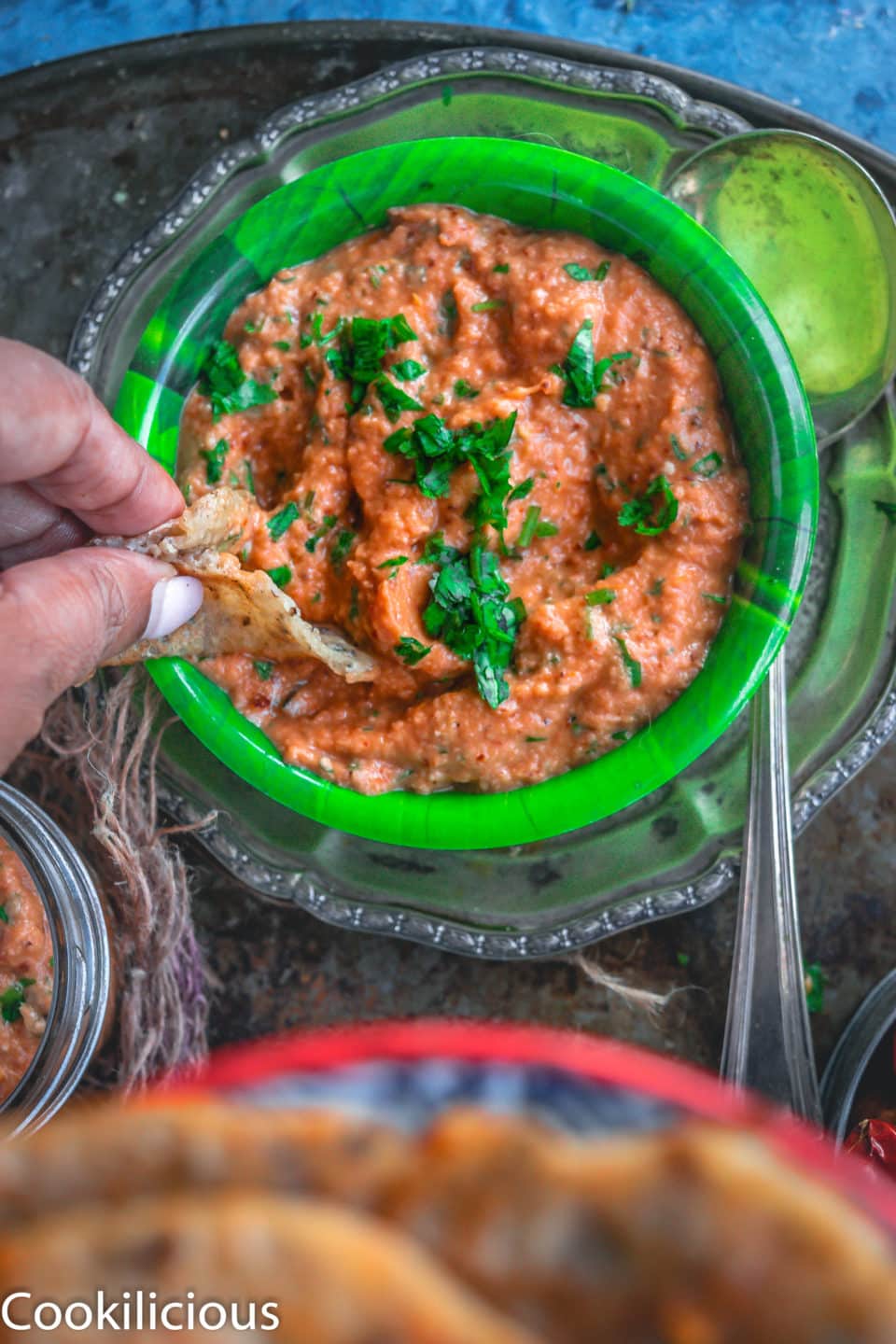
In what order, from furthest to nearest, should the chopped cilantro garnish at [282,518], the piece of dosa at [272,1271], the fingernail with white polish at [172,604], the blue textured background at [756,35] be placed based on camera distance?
the blue textured background at [756,35] → the chopped cilantro garnish at [282,518] → the fingernail with white polish at [172,604] → the piece of dosa at [272,1271]

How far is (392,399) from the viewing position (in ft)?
5.84

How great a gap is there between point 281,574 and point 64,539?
15.3 inches

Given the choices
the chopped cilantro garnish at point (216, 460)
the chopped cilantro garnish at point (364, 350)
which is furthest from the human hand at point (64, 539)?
the chopped cilantro garnish at point (364, 350)

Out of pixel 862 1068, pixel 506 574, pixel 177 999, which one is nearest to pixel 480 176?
pixel 506 574

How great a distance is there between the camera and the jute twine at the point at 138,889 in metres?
1.98

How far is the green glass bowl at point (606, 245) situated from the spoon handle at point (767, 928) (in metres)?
0.21

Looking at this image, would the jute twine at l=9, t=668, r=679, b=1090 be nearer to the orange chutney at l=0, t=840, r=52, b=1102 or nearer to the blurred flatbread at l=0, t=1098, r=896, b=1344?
the orange chutney at l=0, t=840, r=52, b=1102

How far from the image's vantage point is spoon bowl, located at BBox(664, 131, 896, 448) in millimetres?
1866

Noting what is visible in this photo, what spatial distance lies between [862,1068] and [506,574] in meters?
1.10

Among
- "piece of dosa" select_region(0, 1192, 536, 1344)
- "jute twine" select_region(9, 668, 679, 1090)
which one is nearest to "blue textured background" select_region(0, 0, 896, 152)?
"jute twine" select_region(9, 668, 679, 1090)

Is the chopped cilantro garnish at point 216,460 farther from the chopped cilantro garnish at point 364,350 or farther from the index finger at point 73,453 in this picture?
the chopped cilantro garnish at point 364,350

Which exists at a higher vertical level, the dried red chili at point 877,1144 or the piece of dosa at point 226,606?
the piece of dosa at point 226,606

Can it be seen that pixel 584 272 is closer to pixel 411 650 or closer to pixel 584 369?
pixel 584 369

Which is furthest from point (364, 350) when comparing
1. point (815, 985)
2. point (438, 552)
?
point (815, 985)
